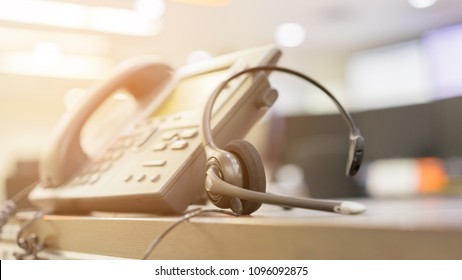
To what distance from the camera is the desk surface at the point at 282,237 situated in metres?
0.25

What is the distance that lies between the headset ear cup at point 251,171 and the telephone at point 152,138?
6 cm

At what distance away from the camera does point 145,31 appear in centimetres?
452

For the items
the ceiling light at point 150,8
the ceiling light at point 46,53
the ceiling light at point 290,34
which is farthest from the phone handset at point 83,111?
the ceiling light at point 46,53

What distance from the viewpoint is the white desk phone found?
0.45 m

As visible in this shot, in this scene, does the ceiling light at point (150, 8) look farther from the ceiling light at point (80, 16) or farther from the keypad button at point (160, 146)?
the keypad button at point (160, 146)

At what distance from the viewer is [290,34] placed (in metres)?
5.05

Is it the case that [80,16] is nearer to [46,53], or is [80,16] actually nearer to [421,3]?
[46,53]

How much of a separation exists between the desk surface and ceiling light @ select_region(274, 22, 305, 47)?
4373 millimetres

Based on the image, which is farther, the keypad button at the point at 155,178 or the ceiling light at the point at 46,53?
the ceiling light at the point at 46,53

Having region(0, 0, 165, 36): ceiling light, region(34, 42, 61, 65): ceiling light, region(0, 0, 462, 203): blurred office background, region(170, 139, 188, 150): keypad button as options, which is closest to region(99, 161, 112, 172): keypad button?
region(170, 139, 188, 150): keypad button

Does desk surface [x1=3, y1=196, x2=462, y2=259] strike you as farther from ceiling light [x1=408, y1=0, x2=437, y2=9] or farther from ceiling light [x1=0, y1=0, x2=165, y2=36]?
ceiling light [x1=408, y1=0, x2=437, y2=9]
